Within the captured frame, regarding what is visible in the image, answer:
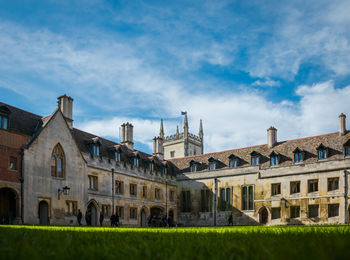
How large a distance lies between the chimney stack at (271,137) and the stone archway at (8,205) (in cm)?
2490

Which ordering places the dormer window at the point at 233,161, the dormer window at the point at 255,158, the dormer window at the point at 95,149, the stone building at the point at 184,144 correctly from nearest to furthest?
1. the dormer window at the point at 95,149
2. the dormer window at the point at 255,158
3. the dormer window at the point at 233,161
4. the stone building at the point at 184,144

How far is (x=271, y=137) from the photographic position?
126 ft

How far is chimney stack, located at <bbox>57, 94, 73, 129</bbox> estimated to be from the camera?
29891 millimetres

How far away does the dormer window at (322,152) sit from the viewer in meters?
33.3

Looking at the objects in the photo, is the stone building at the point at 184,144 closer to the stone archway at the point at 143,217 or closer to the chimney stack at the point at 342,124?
the stone archway at the point at 143,217

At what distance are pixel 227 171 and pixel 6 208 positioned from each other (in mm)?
22113

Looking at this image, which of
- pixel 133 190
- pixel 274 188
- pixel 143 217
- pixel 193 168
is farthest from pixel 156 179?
pixel 274 188

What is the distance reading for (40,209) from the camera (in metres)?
25.8

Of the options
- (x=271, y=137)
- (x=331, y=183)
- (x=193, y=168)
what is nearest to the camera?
(x=331, y=183)

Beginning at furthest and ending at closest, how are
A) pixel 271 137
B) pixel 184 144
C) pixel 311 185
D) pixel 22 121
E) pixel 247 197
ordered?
pixel 184 144 → pixel 271 137 → pixel 247 197 → pixel 311 185 → pixel 22 121

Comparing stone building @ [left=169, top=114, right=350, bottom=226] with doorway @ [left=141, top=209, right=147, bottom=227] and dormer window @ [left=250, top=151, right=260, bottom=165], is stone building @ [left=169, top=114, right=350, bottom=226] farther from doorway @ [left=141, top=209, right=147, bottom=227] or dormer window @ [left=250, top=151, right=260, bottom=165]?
doorway @ [left=141, top=209, right=147, bottom=227]

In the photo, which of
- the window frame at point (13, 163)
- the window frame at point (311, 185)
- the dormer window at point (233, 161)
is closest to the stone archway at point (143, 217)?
the dormer window at point (233, 161)

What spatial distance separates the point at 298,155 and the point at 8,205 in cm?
2492

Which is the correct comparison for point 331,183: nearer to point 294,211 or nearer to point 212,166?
point 294,211
